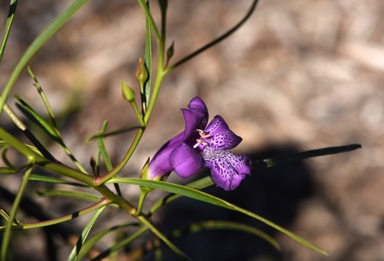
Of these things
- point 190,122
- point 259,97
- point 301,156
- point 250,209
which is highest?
point 190,122

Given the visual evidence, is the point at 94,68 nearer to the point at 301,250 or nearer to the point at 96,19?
the point at 96,19

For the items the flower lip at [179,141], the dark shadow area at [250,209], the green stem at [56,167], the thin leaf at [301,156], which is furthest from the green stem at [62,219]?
the dark shadow area at [250,209]

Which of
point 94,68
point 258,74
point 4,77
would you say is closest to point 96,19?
point 94,68

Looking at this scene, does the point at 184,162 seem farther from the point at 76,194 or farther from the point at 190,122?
the point at 76,194

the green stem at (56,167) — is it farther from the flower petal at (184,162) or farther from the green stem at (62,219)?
the flower petal at (184,162)

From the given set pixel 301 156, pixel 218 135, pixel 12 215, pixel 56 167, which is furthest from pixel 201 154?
pixel 12 215
